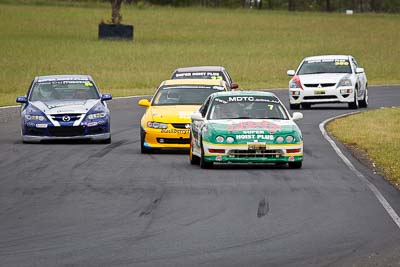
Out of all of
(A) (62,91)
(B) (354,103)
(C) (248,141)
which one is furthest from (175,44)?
(C) (248,141)

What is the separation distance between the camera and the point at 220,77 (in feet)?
95.4

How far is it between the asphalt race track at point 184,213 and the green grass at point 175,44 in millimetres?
20219

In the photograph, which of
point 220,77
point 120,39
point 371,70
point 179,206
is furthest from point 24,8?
point 179,206

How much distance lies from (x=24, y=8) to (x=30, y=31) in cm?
2037

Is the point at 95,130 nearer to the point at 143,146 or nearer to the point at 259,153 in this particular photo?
the point at 143,146

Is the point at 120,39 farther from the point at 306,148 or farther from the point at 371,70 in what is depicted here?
the point at 306,148

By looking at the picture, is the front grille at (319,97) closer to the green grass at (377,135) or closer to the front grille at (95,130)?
the green grass at (377,135)

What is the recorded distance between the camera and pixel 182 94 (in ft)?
77.8

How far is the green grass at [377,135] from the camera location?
19.5 meters

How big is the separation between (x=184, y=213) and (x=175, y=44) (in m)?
63.0

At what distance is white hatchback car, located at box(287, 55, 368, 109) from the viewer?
121 ft

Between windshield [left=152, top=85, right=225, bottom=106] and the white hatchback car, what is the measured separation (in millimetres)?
13152

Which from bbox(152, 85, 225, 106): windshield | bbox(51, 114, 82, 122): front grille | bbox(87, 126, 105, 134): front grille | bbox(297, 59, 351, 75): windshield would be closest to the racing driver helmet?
bbox(51, 114, 82, 122): front grille

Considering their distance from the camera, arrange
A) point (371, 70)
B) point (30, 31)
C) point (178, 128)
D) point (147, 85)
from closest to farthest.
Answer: point (178, 128) < point (147, 85) < point (371, 70) < point (30, 31)
